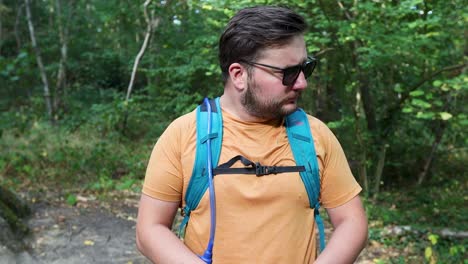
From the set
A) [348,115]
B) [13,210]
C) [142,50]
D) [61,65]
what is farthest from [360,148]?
[61,65]

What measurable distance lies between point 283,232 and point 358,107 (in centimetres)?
681

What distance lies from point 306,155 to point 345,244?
34 cm

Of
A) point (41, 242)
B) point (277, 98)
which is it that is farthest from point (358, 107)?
point (277, 98)

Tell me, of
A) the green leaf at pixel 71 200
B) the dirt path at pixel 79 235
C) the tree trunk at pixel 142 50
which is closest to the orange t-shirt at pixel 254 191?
the dirt path at pixel 79 235

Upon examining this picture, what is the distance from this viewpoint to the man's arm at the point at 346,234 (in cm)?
167

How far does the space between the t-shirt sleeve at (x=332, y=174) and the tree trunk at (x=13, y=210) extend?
15.1 ft

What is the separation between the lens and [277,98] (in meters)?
1.71

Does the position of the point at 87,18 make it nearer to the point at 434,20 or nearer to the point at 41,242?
the point at 41,242

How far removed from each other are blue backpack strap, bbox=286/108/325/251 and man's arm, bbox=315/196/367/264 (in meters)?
0.08

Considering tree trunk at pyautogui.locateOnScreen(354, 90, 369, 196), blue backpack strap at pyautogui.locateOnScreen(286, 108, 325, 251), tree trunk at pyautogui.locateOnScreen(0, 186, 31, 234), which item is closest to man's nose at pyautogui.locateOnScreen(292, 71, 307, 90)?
blue backpack strap at pyautogui.locateOnScreen(286, 108, 325, 251)

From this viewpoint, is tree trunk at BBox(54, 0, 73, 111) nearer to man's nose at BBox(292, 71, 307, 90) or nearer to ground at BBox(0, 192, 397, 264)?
ground at BBox(0, 192, 397, 264)

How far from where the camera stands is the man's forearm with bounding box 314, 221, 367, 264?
1.66 meters

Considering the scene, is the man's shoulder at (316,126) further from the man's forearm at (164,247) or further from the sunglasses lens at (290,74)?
the man's forearm at (164,247)

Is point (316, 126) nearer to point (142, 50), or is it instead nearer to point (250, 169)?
point (250, 169)
